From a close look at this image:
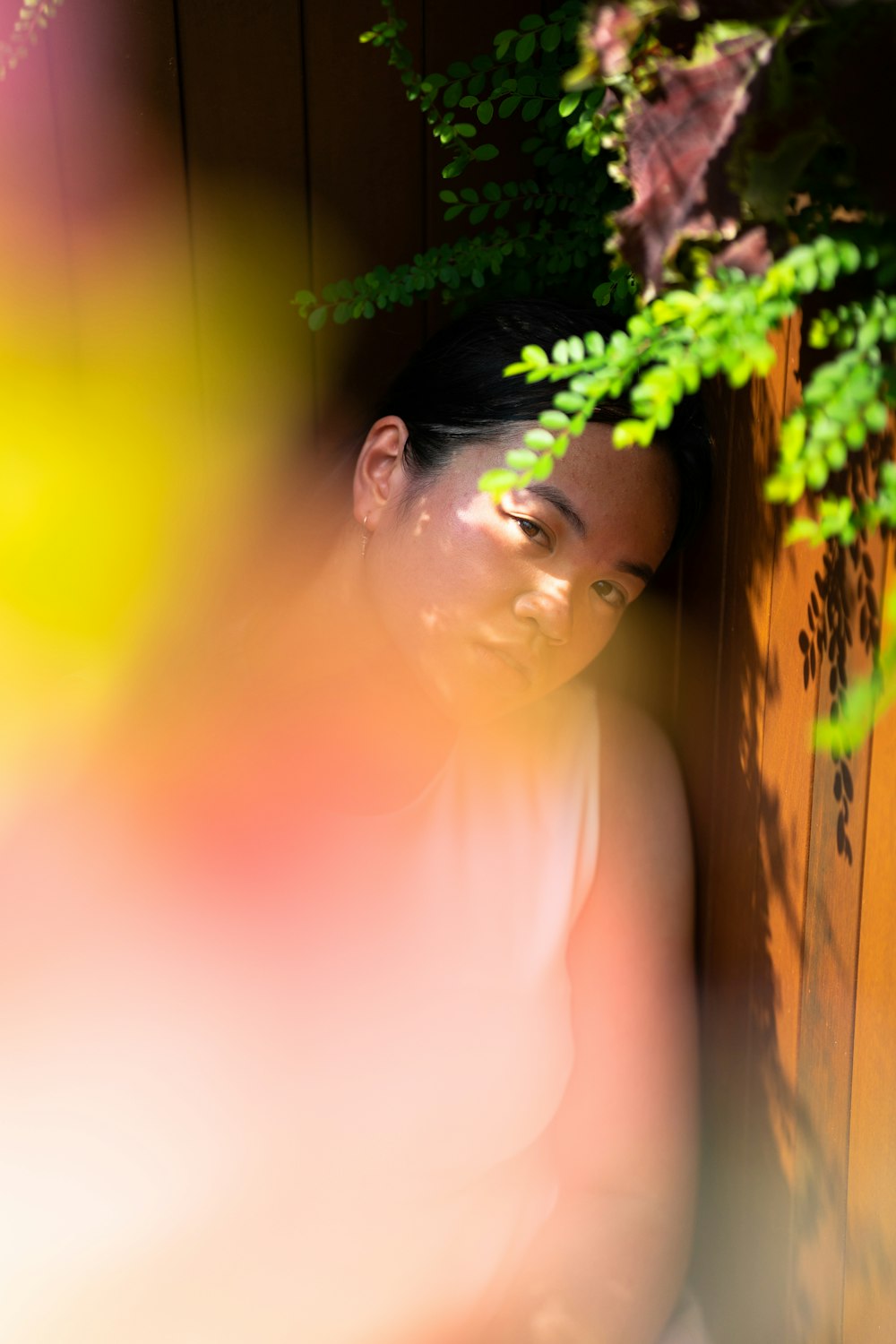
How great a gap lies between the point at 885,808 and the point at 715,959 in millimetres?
642

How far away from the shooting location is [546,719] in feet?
5.89

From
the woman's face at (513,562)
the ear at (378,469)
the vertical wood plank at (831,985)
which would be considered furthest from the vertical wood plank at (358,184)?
the vertical wood plank at (831,985)

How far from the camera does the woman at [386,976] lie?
5.20 ft

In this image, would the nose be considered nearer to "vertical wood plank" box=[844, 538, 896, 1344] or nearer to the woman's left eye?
the woman's left eye

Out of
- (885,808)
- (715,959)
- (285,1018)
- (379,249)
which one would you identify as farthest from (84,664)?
(885,808)

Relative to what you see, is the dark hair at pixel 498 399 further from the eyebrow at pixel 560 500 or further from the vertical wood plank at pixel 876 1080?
the vertical wood plank at pixel 876 1080

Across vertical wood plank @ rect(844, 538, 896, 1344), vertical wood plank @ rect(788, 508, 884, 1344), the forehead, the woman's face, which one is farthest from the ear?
vertical wood plank @ rect(844, 538, 896, 1344)

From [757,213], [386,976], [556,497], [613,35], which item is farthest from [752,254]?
[386,976]

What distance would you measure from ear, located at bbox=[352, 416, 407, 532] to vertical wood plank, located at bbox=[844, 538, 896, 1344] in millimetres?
726

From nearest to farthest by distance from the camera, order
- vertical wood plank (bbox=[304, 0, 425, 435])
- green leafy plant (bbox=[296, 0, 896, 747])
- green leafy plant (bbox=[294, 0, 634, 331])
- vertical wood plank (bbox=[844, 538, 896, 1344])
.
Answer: green leafy plant (bbox=[296, 0, 896, 747]), vertical wood plank (bbox=[844, 538, 896, 1344]), green leafy plant (bbox=[294, 0, 634, 331]), vertical wood plank (bbox=[304, 0, 425, 435])

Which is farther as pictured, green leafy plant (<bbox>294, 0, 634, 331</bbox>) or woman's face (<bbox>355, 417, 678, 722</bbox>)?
green leafy plant (<bbox>294, 0, 634, 331</bbox>)

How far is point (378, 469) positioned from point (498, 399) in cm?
22

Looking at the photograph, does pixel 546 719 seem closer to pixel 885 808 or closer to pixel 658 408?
pixel 885 808

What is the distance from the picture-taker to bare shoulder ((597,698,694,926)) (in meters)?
1.73
